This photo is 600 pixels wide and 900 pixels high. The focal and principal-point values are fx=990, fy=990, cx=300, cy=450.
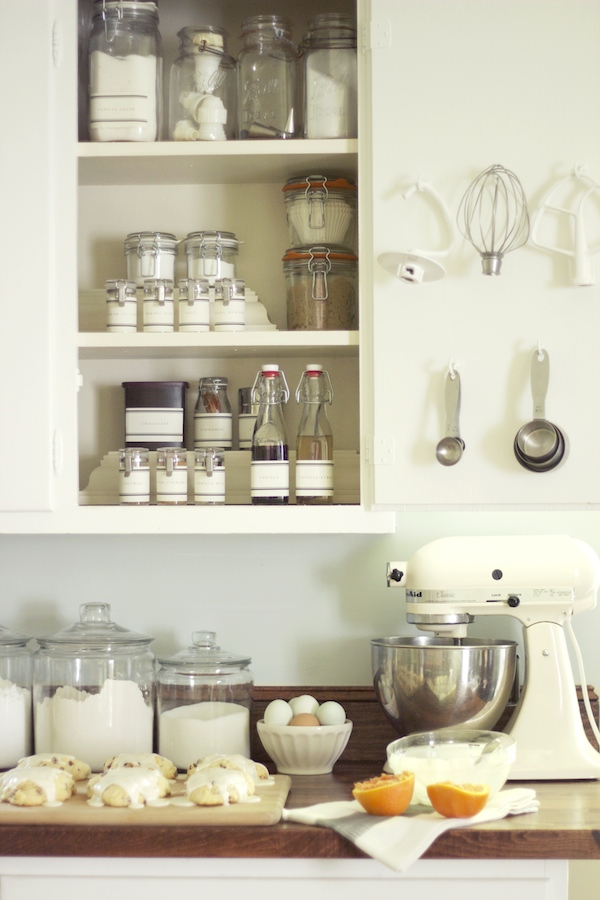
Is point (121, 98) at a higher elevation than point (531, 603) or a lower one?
higher

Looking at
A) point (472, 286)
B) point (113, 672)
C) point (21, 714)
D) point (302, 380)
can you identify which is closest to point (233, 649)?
point (113, 672)

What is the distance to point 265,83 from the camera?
1.82 metres

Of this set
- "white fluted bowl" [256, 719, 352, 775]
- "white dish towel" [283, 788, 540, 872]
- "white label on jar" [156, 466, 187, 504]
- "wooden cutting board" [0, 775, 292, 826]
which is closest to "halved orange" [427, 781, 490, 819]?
"white dish towel" [283, 788, 540, 872]

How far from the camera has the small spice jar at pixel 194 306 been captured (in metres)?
1.79

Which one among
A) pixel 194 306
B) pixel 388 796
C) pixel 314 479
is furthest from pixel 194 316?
pixel 388 796

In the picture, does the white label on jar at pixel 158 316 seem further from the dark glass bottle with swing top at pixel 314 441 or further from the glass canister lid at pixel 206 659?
the glass canister lid at pixel 206 659

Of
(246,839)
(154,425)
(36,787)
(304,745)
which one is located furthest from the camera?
(154,425)

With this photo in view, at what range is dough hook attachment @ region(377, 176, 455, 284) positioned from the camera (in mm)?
1644

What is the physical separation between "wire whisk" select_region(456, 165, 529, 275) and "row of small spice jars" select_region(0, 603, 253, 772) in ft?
2.87

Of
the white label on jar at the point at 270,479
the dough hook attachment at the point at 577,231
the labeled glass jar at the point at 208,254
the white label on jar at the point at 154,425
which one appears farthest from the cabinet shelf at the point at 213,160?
the white label on jar at the point at 270,479

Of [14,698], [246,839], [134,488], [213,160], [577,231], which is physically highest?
[213,160]

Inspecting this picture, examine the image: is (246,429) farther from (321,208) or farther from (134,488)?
(321,208)

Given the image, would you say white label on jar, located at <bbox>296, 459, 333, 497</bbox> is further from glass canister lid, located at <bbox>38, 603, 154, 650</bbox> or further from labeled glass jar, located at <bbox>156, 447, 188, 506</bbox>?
glass canister lid, located at <bbox>38, 603, 154, 650</bbox>

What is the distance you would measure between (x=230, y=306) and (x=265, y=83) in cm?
42
